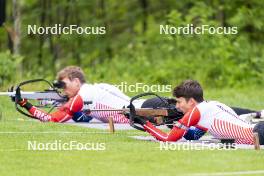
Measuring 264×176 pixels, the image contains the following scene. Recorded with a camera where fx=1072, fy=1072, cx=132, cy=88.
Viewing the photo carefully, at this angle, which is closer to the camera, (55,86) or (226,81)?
(55,86)

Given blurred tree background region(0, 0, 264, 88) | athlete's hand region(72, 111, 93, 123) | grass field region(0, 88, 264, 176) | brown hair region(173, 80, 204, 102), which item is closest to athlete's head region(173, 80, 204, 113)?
brown hair region(173, 80, 204, 102)

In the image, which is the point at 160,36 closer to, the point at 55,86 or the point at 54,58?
the point at 54,58

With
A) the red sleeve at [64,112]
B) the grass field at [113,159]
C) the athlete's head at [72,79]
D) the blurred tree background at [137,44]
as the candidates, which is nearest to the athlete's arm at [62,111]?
the red sleeve at [64,112]

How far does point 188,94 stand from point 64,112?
3572 millimetres

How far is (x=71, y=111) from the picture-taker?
56.5 ft

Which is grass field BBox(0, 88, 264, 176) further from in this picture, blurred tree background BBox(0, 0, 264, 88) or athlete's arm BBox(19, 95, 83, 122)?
blurred tree background BBox(0, 0, 264, 88)

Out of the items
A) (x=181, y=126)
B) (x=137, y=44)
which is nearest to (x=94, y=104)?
(x=181, y=126)

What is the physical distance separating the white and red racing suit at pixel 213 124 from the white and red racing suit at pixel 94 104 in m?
3.03

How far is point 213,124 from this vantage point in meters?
14.1

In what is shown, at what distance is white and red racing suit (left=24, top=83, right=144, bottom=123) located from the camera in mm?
17203

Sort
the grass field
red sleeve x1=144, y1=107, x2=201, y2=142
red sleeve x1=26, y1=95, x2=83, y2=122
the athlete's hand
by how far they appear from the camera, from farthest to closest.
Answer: the athlete's hand
red sleeve x1=26, y1=95, x2=83, y2=122
red sleeve x1=144, y1=107, x2=201, y2=142
the grass field

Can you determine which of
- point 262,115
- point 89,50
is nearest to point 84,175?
point 262,115

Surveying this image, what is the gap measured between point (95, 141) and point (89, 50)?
74.7 feet

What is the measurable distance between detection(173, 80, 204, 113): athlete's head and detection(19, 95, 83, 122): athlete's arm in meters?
3.17
